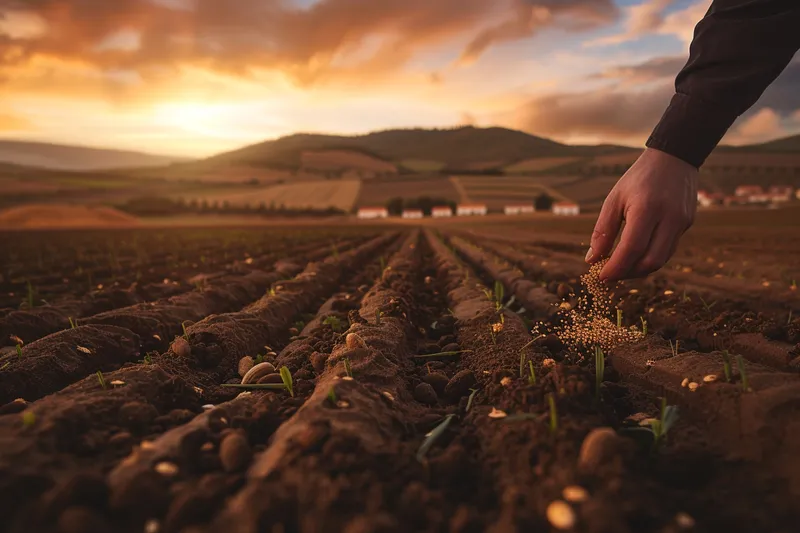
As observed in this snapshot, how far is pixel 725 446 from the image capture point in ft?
7.43

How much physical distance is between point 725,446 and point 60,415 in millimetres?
3126

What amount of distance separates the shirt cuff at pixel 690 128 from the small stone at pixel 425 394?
1916 mm

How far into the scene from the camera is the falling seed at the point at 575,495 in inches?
64.4

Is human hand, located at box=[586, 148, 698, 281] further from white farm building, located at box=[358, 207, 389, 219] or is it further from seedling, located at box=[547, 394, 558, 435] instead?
white farm building, located at box=[358, 207, 389, 219]

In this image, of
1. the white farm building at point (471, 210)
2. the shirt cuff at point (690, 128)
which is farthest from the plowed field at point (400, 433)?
the white farm building at point (471, 210)

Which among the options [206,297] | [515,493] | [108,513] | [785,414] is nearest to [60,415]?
[108,513]

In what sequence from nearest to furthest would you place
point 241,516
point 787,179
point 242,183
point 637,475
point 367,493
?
point 241,516 < point 367,493 < point 637,475 < point 787,179 < point 242,183

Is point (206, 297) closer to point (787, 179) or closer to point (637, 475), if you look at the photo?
point (637, 475)

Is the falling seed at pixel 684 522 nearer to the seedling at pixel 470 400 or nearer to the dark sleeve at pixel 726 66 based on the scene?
the seedling at pixel 470 400

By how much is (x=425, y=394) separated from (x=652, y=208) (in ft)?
5.79

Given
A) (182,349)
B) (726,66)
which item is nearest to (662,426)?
(726,66)

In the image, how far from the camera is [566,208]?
167 feet

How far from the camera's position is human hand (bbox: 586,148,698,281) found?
6.72ft

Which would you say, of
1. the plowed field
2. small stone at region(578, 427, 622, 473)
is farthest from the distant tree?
small stone at region(578, 427, 622, 473)
